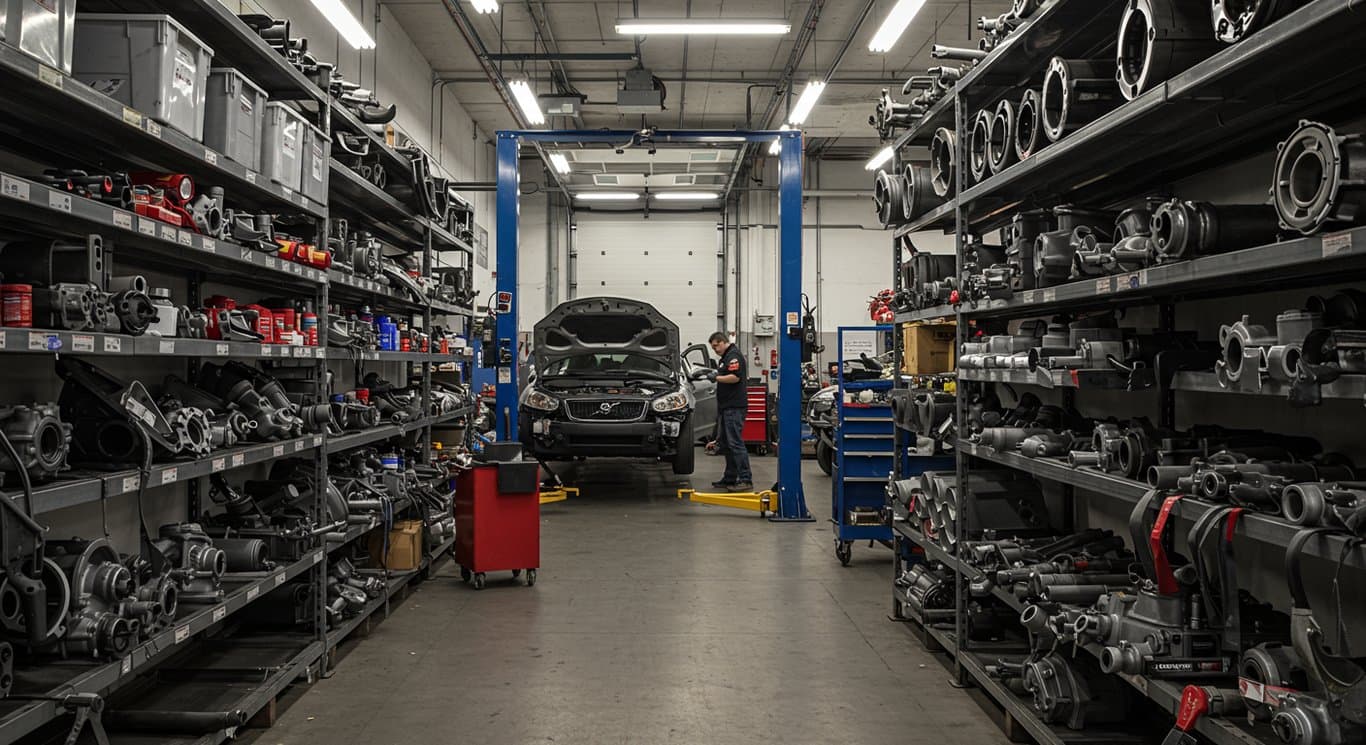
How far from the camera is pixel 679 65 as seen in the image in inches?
473

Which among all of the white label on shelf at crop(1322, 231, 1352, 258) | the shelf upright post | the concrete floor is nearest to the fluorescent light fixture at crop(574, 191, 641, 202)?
the concrete floor

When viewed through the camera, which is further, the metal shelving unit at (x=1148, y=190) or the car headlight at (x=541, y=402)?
the car headlight at (x=541, y=402)

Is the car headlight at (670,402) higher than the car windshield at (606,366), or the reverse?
the car windshield at (606,366)

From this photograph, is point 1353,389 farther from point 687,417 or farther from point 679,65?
point 679,65

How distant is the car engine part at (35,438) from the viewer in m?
2.36

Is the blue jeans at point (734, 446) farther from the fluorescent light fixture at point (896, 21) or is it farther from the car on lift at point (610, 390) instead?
the fluorescent light fixture at point (896, 21)

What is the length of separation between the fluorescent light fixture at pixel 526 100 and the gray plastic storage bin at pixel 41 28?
275 inches

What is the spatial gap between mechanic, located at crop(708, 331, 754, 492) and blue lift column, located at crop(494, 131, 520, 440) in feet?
7.75

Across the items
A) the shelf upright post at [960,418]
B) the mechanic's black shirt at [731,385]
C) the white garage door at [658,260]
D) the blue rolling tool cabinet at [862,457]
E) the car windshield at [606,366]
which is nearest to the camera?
the shelf upright post at [960,418]

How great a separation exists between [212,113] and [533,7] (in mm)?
7362

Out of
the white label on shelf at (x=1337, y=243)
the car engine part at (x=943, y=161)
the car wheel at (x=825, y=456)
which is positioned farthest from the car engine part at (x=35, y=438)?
the car wheel at (x=825, y=456)

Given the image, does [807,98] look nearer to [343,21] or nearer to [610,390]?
[610,390]

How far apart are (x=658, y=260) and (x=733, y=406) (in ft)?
25.1

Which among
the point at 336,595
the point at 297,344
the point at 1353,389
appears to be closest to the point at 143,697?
the point at 336,595
